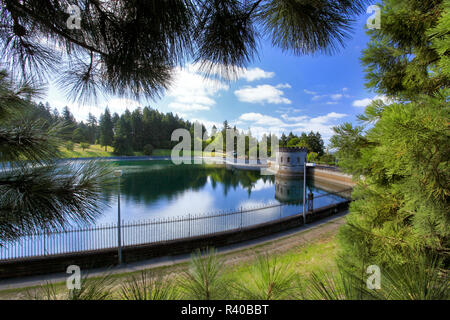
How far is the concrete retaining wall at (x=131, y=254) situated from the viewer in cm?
620

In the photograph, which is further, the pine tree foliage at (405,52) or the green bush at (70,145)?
the pine tree foliage at (405,52)

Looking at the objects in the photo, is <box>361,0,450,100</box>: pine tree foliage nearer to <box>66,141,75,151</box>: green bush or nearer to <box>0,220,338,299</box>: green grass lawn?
<box>66,141,75,151</box>: green bush

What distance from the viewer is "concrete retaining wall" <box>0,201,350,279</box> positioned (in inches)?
244

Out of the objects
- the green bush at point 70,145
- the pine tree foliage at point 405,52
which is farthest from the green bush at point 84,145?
the pine tree foliage at point 405,52

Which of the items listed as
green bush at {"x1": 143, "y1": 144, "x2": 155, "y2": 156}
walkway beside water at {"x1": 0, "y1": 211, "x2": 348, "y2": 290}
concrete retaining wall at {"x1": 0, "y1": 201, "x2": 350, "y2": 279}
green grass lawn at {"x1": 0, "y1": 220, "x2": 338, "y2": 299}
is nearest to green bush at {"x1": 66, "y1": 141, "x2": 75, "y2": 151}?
walkway beside water at {"x1": 0, "y1": 211, "x2": 348, "y2": 290}

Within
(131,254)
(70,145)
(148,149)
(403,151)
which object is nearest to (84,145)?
(70,145)

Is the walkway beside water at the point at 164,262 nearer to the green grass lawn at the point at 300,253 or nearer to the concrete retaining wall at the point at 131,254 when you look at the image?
the concrete retaining wall at the point at 131,254

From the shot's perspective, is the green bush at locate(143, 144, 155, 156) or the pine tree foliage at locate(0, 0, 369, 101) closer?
the pine tree foliage at locate(0, 0, 369, 101)

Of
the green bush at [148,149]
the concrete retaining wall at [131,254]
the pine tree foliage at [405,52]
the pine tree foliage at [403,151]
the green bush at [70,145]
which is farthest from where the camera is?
the green bush at [148,149]

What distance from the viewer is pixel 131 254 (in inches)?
288

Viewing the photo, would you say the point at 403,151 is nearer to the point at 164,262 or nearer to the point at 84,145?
the point at 84,145

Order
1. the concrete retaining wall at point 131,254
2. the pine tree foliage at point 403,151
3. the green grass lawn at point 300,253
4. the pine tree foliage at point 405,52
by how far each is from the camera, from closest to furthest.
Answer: the pine tree foliage at point 403,151, the pine tree foliage at point 405,52, the green grass lawn at point 300,253, the concrete retaining wall at point 131,254

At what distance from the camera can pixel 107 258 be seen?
7.04 m
